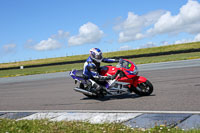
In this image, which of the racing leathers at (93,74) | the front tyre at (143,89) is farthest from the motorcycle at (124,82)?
the racing leathers at (93,74)

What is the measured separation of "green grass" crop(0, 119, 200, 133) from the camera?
454 centimetres

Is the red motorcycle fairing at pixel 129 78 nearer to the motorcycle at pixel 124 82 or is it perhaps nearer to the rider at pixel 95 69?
the motorcycle at pixel 124 82

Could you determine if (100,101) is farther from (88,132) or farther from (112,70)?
(88,132)

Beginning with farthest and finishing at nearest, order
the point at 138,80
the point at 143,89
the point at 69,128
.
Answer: the point at 143,89 < the point at 138,80 < the point at 69,128

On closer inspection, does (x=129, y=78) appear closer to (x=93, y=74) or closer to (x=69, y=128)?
(x=93, y=74)

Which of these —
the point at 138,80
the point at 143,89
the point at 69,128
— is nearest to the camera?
the point at 69,128

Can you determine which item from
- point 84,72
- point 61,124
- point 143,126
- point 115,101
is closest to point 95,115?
point 61,124

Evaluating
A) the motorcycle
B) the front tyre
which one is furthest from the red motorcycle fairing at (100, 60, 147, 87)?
the front tyre

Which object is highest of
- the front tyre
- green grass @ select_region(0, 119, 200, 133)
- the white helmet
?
the white helmet

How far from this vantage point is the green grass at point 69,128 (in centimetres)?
454

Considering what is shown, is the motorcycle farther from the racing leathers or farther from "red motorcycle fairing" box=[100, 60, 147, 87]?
the racing leathers

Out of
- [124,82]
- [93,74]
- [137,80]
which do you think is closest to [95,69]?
[93,74]

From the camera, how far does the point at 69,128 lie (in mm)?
5074

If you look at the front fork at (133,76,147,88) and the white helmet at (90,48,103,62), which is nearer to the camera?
the front fork at (133,76,147,88)
